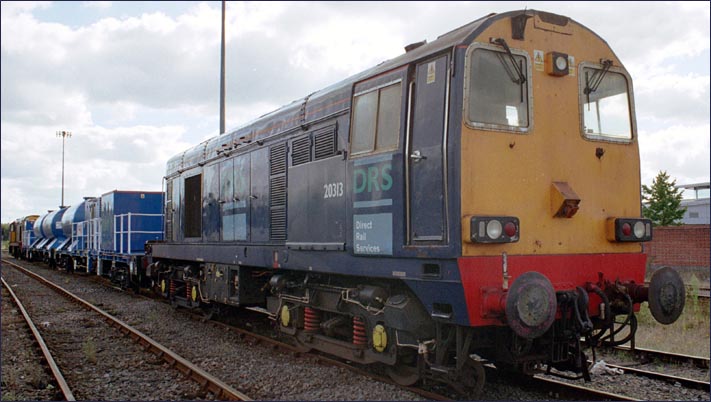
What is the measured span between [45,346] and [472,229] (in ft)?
24.0

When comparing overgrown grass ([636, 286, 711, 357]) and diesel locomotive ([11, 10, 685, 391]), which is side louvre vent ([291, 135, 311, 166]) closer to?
diesel locomotive ([11, 10, 685, 391])

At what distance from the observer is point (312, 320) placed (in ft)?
26.1

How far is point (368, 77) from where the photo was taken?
6719mm

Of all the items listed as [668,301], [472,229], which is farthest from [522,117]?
[668,301]

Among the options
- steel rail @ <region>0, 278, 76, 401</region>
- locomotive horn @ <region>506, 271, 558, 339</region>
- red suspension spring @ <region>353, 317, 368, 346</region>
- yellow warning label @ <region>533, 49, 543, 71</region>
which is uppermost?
yellow warning label @ <region>533, 49, 543, 71</region>

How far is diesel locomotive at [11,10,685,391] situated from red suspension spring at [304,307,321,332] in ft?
1.37

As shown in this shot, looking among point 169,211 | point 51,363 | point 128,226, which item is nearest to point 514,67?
point 51,363

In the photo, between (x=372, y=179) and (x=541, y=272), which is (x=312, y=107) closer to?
(x=372, y=179)

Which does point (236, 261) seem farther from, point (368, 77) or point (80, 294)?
point (80, 294)

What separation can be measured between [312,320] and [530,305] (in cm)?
354

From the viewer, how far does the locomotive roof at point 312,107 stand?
19.1 ft

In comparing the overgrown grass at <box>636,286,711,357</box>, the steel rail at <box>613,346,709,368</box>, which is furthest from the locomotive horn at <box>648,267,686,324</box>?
the overgrown grass at <box>636,286,711,357</box>

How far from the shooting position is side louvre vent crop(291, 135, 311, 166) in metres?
8.02

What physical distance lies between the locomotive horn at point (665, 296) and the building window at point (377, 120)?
2.79m
